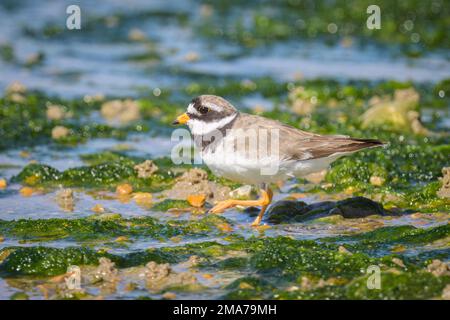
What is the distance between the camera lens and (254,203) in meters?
8.89

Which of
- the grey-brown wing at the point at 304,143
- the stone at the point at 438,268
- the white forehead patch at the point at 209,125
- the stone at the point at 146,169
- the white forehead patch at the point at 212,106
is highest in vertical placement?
the white forehead patch at the point at 212,106

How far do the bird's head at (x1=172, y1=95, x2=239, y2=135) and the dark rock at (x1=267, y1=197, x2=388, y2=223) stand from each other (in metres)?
1.15

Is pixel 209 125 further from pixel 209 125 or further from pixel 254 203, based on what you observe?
pixel 254 203

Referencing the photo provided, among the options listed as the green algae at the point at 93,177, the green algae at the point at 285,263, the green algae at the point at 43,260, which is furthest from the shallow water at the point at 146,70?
the green algae at the point at 43,260

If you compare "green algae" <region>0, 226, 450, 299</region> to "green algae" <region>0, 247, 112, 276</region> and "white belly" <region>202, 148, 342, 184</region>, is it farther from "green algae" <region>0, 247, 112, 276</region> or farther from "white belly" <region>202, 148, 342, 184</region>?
"white belly" <region>202, 148, 342, 184</region>

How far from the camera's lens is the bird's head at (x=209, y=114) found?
874cm

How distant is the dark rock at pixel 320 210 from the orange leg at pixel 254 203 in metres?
0.21

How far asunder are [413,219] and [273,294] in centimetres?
262

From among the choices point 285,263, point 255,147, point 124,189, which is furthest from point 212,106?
point 285,263

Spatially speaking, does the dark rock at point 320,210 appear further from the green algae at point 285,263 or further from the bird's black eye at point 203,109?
the bird's black eye at point 203,109

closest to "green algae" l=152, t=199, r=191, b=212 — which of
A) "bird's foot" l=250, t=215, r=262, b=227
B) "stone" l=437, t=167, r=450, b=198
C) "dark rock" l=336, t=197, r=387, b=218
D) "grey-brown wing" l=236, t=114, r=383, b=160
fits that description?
"bird's foot" l=250, t=215, r=262, b=227

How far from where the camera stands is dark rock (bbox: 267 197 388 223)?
8.88 m

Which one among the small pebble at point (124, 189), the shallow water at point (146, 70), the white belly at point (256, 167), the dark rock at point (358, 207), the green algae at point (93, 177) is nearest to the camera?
the white belly at point (256, 167)

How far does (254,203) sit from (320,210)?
73cm
